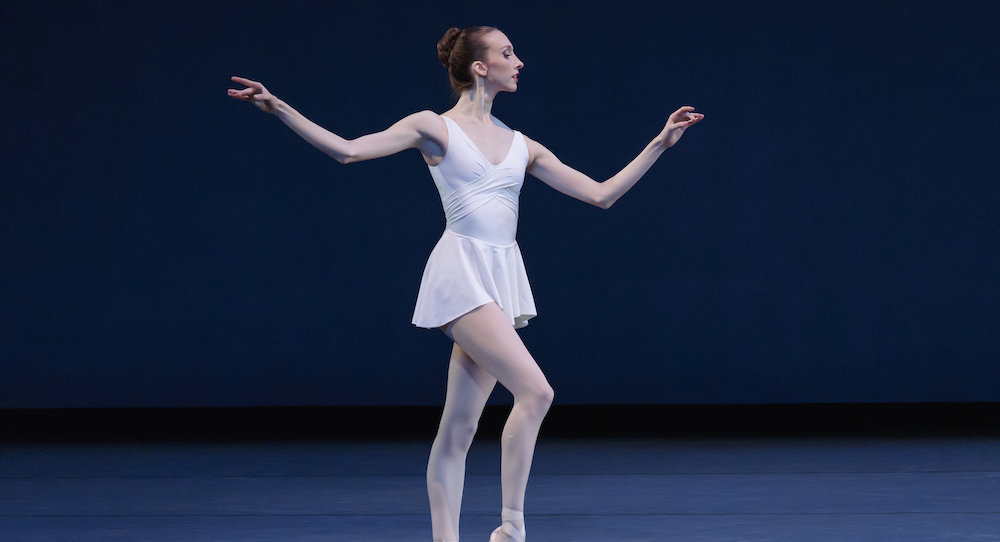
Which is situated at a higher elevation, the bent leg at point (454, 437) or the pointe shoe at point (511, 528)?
the bent leg at point (454, 437)

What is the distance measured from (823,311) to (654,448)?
1439mm

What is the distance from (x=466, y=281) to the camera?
223 cm

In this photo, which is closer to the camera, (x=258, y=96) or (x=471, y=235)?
(x=258, y=96)

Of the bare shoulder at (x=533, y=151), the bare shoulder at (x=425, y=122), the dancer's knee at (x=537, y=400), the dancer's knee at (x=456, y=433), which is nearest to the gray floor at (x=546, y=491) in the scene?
the dancer's knee at (x=456, y=433)

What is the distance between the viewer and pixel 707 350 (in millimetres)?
5117

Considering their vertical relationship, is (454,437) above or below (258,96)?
below

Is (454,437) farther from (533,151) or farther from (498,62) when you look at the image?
(498,62)

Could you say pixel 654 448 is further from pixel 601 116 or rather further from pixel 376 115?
pixel 376 115

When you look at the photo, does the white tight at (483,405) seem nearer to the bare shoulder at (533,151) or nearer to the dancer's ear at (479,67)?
the bare shoulder at (533,151)

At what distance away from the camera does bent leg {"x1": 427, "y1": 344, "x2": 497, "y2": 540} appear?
7.47 ft

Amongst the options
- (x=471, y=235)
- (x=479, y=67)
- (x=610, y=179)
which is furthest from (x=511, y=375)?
(x=479, y=67)

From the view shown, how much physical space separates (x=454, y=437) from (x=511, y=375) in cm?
24

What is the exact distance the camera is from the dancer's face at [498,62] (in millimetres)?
2332

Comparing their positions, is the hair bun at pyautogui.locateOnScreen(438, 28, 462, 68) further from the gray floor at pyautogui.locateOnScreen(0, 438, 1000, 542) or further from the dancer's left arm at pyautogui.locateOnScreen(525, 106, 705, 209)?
the gray floor at pyautogui.locateOnScreen(0, 438, 1000, 542)
